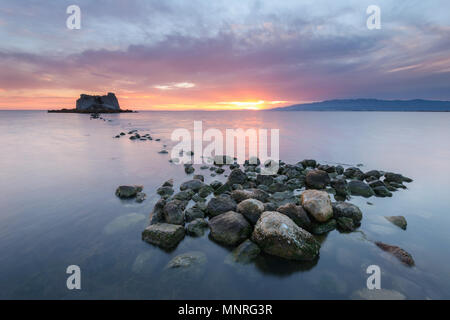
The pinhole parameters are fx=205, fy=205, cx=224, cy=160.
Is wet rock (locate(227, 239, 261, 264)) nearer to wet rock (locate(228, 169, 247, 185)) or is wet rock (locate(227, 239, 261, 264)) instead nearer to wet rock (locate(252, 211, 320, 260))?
wet rock (locate(252, 211, 320, 260))

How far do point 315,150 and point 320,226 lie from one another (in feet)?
68.4

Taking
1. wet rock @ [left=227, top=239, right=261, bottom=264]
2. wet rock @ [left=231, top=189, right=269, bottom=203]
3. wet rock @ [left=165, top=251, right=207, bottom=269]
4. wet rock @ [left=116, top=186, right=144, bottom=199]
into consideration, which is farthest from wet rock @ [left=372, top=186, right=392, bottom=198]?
wet rock @ [left=116, top=186, right=144, bottom=199]

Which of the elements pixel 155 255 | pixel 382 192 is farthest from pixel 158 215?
pixel 382 192

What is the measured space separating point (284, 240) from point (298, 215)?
1.76 m

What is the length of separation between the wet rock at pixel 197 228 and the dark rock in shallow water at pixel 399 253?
20.4ft

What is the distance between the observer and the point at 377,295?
5.23 metres

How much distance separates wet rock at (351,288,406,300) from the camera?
516 cm

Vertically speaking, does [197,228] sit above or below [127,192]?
below

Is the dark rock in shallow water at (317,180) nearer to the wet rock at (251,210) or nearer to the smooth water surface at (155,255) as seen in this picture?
the smooth water surface at (155,255)

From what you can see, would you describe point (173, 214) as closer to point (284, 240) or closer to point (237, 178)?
point (284, 240)

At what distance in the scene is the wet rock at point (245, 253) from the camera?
632 centimetres

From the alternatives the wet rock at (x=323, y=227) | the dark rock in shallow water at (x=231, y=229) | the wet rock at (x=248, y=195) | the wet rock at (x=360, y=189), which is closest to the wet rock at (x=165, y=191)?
the wet rock at (x=248, y=195)

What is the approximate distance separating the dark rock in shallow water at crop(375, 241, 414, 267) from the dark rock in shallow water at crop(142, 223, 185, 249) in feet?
23.0

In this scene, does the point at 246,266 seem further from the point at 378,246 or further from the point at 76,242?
the point at 76,242
